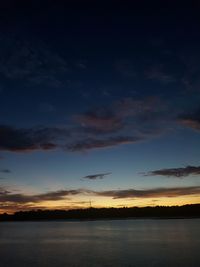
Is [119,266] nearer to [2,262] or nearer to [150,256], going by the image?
[150,256]

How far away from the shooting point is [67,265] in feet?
164

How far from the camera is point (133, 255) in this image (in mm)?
59281

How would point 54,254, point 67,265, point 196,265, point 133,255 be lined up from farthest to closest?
point 54,254 → point 133,255 → point 67,265 → point 196,265

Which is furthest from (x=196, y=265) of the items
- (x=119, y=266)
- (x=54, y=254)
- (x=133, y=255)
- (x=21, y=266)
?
(x=54, y=254)

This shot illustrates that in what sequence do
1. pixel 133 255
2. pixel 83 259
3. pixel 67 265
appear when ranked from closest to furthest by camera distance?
pixel 67 265, pixel 83 259, pixel 133 255

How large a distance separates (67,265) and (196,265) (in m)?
17.0

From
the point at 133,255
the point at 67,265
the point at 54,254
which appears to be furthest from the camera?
the point at 54,254

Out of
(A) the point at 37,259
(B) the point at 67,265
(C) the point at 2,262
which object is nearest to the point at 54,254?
(A) the point at 37,259

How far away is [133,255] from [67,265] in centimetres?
1354

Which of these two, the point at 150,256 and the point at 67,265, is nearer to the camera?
the point at 67,265

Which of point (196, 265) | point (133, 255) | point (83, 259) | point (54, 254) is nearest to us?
point (196, 265)

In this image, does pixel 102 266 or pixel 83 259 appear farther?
pixel 83 259

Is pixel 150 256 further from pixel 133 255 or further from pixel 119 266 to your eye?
pixel 119 266

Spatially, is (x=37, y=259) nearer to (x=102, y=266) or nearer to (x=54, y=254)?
(x=54, y=254)
